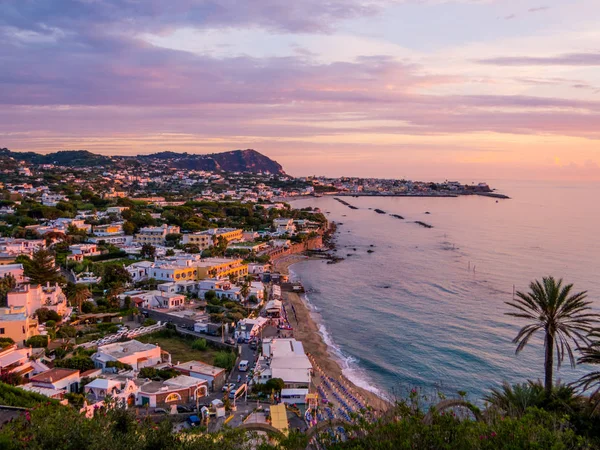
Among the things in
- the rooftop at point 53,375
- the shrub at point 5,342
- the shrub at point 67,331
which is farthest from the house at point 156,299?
the rooftop at point 53,375

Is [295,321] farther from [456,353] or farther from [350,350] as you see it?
[456,353]

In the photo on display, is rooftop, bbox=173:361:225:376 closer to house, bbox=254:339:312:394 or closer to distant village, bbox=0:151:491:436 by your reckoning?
distant village, bbox=0:151:491:436

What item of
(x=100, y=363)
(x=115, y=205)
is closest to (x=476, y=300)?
(x=100, y=363)

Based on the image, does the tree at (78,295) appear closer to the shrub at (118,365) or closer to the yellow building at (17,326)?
the yellow building at (17,326)

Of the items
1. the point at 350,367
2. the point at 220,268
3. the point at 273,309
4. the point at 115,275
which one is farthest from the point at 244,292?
the point at 350,367

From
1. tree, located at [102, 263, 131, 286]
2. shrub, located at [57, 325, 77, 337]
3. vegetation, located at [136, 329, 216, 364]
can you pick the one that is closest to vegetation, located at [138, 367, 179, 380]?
vegetation, located at [136, 329, 216, 364]

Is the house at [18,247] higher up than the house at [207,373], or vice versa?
the house at [18,247]
